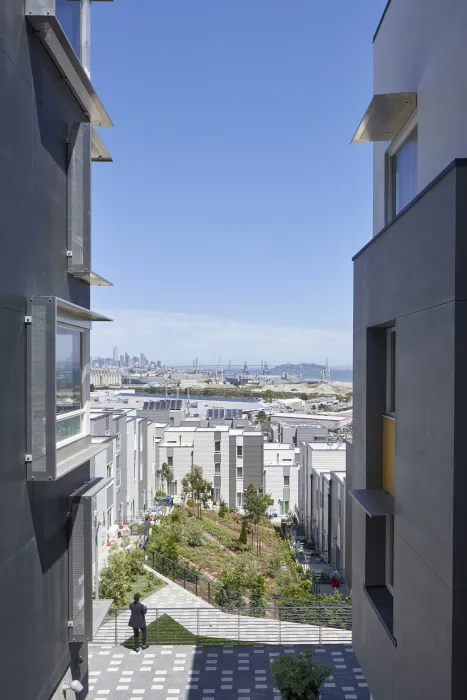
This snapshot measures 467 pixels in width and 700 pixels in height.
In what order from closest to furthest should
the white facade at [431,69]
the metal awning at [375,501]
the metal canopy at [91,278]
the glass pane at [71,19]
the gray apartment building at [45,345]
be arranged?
the gray apartment building at [45,345] → the white facade at [431,69] → the metal awning at [375,501] → the glass pane at [71,19] → the metal canopy at [91,278]

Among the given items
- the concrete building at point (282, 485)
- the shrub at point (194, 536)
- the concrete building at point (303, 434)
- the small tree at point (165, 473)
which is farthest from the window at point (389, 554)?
the concrete building at point (303, 434)

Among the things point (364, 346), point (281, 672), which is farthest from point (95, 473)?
point (364, 346)

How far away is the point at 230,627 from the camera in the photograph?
11227mm

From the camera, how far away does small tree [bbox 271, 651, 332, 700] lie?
764 cm

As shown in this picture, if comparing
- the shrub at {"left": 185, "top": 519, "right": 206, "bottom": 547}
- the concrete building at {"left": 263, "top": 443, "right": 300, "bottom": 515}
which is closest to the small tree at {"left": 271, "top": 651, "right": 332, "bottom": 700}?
the shrub at {"left": 185, "top": 519, "right": 206, "bottom": 547}

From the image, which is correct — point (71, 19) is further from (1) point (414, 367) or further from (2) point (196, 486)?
(2) point (196, 486)

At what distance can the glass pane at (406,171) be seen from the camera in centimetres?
530

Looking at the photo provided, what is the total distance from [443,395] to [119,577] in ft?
42.3

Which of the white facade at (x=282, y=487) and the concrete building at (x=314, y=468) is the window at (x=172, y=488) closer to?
the white facade at (x=282, y=487)

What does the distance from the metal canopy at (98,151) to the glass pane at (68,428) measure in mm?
2946

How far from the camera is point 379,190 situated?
643cm

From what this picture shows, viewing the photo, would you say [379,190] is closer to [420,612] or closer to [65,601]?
[420,612]

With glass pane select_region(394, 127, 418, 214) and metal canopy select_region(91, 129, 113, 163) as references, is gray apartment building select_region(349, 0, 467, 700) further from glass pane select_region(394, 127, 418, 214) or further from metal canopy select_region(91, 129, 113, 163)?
metal canopy select_region(91, 129, 113, 163)

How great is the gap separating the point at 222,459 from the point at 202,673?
24403 mm
